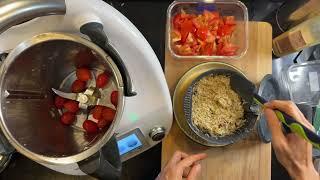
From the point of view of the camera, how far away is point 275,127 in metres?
0.78

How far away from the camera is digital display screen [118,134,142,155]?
2.87ft

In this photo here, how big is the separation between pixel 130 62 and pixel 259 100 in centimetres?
28

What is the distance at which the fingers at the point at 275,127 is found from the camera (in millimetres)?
773

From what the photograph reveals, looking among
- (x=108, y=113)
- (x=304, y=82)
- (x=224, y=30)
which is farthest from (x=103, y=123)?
(x=304, y=82)

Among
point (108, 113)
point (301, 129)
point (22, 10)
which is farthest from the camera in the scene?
point (108, 113)

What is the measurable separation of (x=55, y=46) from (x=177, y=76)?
0.32 meters

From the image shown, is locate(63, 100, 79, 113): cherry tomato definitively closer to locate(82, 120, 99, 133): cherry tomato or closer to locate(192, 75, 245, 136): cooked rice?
locate(82, 120, 99, 133): cherry tomato

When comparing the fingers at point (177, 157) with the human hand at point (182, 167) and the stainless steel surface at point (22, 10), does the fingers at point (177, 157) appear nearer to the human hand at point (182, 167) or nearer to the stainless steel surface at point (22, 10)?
the human hand at point (182, 167)

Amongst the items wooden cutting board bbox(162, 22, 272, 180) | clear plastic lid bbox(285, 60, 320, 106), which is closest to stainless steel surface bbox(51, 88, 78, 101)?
wooden cutting board bbox(162, 22, 272, 180)

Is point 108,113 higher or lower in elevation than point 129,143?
higher

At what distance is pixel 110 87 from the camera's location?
0.81 meters

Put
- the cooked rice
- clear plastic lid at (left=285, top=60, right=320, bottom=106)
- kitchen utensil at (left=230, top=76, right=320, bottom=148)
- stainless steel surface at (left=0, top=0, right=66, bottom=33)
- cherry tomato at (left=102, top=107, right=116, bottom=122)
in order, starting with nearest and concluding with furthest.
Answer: stainless steel surface at (left=0, top=0, right=66, bottom=33) < kitchen utensil at (left=230, top=76, right=320, bottom=148) < cherry tomato at (left=102, top=107, right=116, bottom=122) < the cooked rice < clear plastic lid at (left=285, top=60, right=320, bottom=106)

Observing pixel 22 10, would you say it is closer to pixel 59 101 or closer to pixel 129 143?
pixel 59 101

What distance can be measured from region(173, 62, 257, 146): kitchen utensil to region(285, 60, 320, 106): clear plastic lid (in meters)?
0.22
